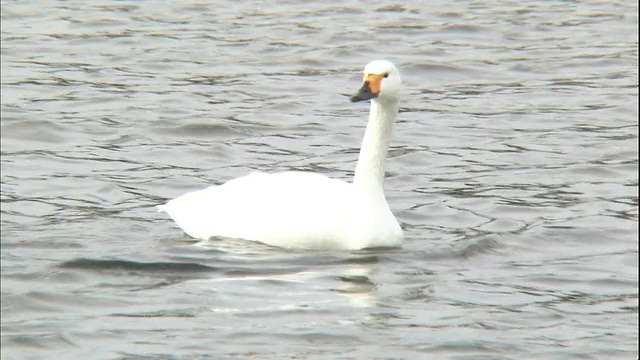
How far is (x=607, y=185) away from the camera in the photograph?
1204cm

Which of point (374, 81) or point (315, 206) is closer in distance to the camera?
point (315, 206)

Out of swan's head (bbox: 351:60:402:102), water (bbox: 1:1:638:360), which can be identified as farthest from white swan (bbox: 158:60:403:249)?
water (bbox: 1:1:638:360)

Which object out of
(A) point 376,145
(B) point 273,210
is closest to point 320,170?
(A) point 376,145

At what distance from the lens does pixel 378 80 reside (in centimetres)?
968

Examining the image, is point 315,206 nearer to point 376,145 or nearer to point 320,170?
point 376,145

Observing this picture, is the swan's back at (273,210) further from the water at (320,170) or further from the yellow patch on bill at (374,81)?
the yellow patch on bill at (374,81)

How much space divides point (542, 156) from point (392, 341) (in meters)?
5.58

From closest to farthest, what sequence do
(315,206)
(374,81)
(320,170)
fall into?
(315,206) → (374,81) → (320,170)

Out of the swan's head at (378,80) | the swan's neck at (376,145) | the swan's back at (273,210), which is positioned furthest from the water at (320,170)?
the swan's head at (378,80)

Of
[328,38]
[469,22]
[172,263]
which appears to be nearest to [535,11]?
[469,22]

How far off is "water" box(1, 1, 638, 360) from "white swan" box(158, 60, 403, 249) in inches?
4.8

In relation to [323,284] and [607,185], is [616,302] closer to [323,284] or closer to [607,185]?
[323,284]

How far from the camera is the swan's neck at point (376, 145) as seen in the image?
392 inches

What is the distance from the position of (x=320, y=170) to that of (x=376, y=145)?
2.48 m
